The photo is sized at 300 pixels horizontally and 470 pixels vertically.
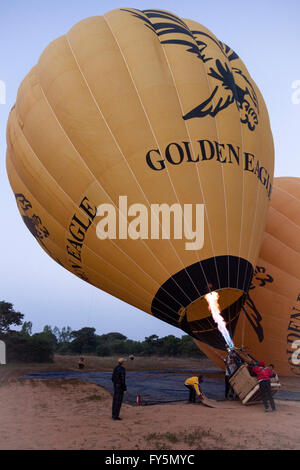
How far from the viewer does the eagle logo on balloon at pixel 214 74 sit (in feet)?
22.9

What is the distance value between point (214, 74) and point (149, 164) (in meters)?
2.51

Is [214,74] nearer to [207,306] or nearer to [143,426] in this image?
[207,306]

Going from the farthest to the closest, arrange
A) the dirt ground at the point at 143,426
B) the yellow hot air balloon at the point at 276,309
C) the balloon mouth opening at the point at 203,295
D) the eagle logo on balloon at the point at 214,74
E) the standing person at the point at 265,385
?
the yellow hot air balloon at the point at 276,309
the eagle logo on balloon at the point at 214,74
the balloon mouth opening at the point at 203,295
the standing person at the point at 265,385
the dirt ground at the point at 143,426

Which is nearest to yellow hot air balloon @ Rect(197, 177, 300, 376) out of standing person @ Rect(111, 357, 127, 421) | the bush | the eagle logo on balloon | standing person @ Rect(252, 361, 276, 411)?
standing person @ Rect(252, 361, 276, 411)

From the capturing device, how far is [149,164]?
6270 millimetres

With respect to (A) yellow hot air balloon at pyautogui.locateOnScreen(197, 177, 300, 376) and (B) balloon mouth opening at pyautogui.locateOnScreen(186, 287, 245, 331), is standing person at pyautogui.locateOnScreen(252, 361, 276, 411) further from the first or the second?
(A) yellow hot air balloon at pyautogui.locateOnScreen(197, 177, 300, 376)

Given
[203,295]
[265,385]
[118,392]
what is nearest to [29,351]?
[118,392]

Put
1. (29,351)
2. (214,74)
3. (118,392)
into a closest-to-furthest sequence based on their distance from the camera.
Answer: (118,392) → (214,74) → (29,351)

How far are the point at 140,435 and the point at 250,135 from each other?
5.52 metres

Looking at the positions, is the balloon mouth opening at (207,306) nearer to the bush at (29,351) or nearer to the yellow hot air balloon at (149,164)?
the yellow hot air balloon at (149,164)

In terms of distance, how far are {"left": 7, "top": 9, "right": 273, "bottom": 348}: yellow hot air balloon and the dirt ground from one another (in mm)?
1532

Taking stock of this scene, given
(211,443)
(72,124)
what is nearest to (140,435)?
(211,443)

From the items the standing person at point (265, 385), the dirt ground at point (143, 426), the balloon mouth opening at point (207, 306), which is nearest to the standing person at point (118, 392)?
the dirt ground at point (143, 426)

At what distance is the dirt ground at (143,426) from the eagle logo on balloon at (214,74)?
4.86 m
